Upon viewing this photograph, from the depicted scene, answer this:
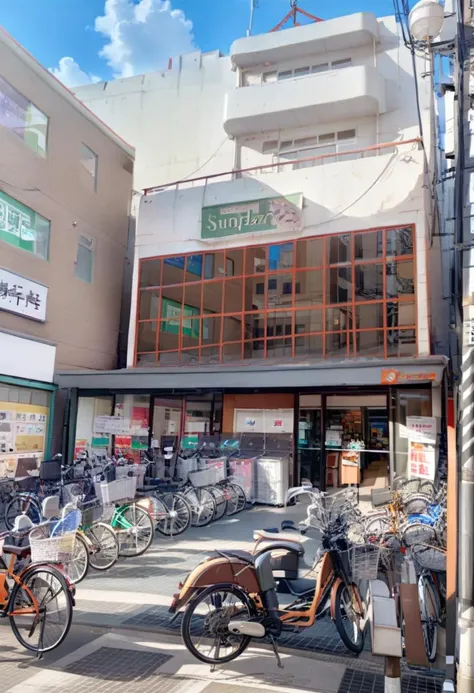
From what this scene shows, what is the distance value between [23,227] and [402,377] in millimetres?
10470

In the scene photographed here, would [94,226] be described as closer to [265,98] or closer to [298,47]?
[265,98]

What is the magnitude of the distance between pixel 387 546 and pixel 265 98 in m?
15.9

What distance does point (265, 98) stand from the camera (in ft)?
61.1

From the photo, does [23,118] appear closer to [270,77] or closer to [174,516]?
[270,77]

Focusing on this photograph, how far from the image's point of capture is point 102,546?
24.8 feet

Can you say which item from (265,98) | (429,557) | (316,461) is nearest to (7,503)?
(316,461)

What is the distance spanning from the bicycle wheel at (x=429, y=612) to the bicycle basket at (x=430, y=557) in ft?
0.44

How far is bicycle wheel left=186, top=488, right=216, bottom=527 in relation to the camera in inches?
404

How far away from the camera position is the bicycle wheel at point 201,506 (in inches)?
404

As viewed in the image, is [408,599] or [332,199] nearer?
[408,599]

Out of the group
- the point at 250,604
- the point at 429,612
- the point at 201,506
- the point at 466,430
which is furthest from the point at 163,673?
the point at 201,506

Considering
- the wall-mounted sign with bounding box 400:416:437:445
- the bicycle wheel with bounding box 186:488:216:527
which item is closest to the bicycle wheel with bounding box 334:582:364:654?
the bicycle wheel with bounding box 186:488:216:527

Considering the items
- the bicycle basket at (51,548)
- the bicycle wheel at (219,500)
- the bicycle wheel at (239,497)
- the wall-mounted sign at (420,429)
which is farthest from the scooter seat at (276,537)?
the wall-mounted sign at (420,429)

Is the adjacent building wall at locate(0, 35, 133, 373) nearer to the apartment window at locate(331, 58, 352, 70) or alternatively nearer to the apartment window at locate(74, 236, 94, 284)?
the apartment window at locate(74, 236, 94, 284)
